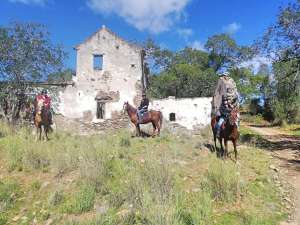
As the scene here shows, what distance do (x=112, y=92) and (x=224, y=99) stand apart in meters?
14.6

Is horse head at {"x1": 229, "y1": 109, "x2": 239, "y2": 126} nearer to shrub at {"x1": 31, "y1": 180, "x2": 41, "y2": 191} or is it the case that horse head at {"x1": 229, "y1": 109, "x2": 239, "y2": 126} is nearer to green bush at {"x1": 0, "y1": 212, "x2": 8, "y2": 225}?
shrub at {"x1": 31, "y1": 180, "x2": 41, "y2": 191}

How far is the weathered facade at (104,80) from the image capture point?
86.9 feet

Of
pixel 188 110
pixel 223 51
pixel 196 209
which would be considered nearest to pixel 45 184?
pixel 196 209

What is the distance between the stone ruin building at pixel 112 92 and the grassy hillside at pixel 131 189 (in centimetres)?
1337

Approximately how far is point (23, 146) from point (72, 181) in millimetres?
3618

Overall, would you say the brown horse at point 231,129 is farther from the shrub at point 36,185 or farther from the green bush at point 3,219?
the green bush at point 3,219

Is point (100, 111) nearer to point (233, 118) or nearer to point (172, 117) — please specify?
point (172, 117)

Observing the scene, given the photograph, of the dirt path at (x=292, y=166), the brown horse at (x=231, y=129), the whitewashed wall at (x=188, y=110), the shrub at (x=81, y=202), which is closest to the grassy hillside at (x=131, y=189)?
the shrub at (x=81, y=202)

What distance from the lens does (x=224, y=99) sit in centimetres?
1277

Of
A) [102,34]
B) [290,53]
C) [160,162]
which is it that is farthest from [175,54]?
[160,162]

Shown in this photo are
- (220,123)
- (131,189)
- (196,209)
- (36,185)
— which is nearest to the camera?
(196,209)

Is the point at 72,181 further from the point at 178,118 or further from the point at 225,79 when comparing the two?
the point at 178,118

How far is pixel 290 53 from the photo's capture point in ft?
62.0

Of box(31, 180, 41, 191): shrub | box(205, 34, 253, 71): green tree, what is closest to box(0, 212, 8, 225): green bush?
box(31, 180, 41, 191): shrub
